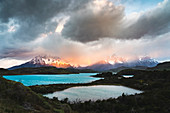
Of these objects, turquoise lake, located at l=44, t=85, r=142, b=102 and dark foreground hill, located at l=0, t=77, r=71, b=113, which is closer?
dark foreground hill, located at l=0, t=77, r=71, b=113

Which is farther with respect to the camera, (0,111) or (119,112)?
(119,112)

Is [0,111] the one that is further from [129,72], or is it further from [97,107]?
[129,72]

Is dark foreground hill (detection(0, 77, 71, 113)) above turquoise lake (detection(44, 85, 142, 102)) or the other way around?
above

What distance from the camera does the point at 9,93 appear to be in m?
15.9

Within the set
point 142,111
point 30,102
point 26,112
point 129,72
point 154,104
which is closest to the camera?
point 26,112

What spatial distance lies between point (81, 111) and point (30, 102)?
480 inches

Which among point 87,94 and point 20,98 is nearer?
point 20,98

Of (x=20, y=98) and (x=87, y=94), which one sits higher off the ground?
(x=20, y=98)

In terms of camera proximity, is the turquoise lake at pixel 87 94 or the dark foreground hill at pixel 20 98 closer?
the dark foreground hill at pixel 20 98

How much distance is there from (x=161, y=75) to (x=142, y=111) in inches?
2607

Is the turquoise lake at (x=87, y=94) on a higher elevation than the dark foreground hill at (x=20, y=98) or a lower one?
lower

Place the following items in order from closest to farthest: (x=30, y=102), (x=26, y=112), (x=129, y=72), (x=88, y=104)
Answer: (x=26, y=112) < (x=30, y=102) < (x=88, y=104) < (x=129, y=72)

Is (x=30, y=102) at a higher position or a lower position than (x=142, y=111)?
higher

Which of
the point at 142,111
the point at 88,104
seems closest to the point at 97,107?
the point at 88,104
